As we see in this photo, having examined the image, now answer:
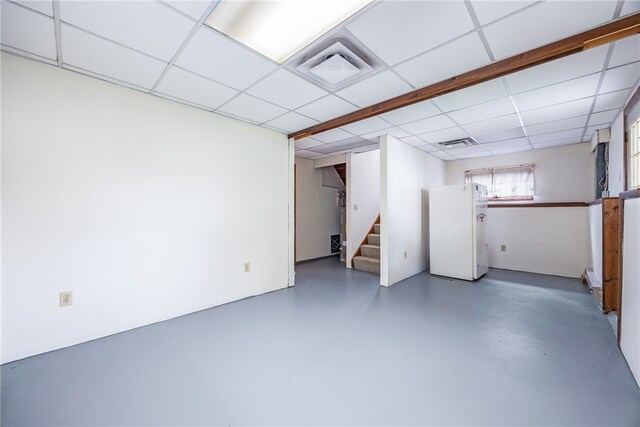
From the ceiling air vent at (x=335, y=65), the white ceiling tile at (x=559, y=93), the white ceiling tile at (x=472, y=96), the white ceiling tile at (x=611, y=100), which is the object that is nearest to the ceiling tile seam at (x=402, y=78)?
the ceiling air vent at (x=335, y=65)

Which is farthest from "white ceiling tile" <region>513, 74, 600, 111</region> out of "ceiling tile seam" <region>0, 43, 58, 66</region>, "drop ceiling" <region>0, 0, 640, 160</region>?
"ceiling tile seam" <region>0, 43, 58, 66</region>

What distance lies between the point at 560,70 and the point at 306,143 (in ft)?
10.6

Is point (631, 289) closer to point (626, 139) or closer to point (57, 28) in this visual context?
point (626, 139)

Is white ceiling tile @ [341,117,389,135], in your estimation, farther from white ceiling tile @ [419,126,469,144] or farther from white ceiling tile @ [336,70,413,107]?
white ceiling tile @ [419,126,469,144]

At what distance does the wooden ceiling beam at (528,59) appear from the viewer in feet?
5.37

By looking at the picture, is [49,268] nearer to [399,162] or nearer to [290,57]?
[290,57]

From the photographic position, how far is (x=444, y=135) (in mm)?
3984

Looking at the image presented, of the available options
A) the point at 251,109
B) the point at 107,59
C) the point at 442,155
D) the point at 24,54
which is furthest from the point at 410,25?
the point at 442,155

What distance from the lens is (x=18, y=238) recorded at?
1.99 metres

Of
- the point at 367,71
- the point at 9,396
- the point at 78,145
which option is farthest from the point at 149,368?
the point at 367,71

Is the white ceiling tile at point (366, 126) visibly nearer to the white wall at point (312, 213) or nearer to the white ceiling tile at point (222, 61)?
the white ceiling tile at point (222, 61)

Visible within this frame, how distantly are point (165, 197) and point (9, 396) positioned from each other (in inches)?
68.4

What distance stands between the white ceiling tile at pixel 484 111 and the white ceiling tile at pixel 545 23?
1.03 metres

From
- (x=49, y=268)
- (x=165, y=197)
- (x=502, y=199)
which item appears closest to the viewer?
(x=49, y=268)
